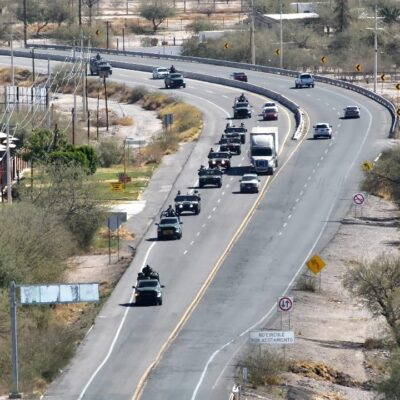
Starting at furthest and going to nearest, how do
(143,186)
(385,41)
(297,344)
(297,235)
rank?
1. (385,41)
2. (143,186)
3. (297,235)
4. (297,344)

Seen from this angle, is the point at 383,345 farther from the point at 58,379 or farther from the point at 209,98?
the point at 209,98

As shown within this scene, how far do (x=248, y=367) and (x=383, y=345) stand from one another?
7.93 m

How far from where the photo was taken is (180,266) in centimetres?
7300

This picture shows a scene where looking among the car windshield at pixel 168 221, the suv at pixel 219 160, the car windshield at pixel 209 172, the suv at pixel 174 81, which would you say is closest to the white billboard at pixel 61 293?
the car windshield at pixel 168 221

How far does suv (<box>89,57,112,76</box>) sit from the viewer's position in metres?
147

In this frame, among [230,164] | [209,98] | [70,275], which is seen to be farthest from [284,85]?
[70,275]

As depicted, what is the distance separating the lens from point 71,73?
5837 inches

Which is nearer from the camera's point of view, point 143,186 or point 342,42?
point 143,186

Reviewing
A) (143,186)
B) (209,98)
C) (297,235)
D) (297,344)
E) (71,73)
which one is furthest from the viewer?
(71,73)

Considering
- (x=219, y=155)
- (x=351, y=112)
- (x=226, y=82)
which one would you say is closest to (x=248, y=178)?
(x=219, y=155)

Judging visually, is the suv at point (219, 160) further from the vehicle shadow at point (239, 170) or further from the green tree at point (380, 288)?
the green tree at point (380, 288)

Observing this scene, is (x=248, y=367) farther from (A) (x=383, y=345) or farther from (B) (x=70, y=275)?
(B) (x=70, y=275)

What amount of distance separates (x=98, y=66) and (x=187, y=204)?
65138 mm

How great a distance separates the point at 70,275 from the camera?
71.2 m
